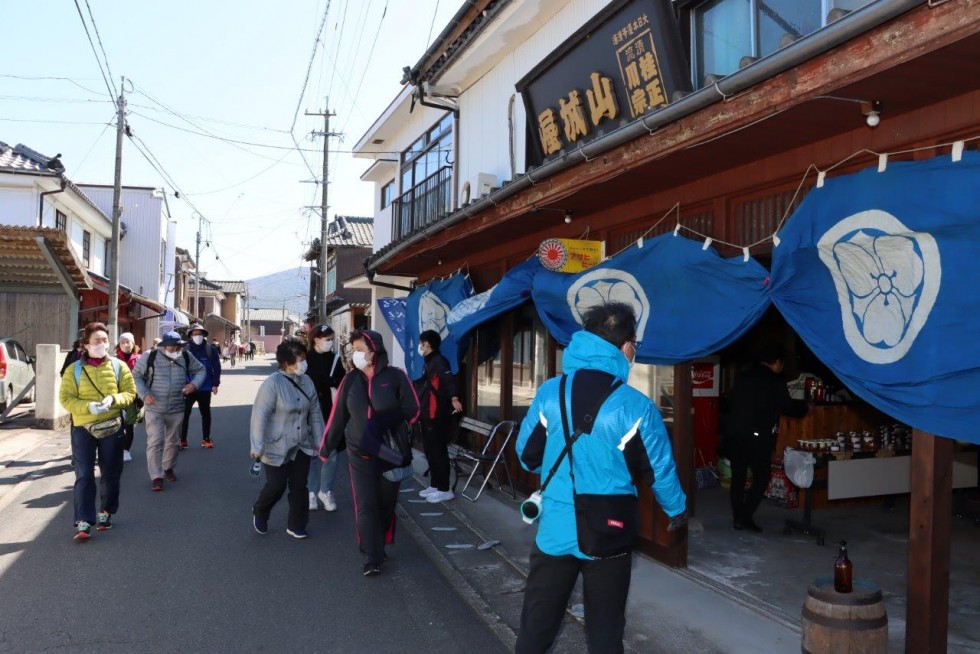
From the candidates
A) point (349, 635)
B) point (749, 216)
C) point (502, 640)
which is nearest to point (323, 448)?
point (349, 635)

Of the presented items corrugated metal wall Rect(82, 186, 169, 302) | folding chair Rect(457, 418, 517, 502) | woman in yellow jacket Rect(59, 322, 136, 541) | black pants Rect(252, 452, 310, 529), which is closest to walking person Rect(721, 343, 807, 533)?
folding chair Rect(457, 418, 517, 502)

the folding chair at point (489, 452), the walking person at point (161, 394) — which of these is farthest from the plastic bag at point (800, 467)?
the walking person at point (161, 394)

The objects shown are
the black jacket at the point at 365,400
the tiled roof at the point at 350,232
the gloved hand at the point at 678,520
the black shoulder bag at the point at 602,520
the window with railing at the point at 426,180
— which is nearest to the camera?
the black shoulder bag at the point at 602,520

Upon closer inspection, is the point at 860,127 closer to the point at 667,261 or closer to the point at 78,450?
the point at 667,261

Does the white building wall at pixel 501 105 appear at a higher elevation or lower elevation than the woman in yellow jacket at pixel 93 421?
higher

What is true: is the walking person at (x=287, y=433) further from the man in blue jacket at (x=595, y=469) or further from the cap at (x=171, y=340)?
the man in blue jacket at (x=595, y=469)

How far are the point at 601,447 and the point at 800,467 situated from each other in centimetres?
494

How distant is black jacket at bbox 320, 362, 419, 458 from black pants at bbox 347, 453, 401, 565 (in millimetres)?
130

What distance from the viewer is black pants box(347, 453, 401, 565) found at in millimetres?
5934

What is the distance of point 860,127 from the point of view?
442 cm

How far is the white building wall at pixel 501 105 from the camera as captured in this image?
9.46 meters

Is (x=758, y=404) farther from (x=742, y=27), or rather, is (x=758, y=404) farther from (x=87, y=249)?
(x=87, y=249)

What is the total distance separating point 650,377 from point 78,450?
5.55m

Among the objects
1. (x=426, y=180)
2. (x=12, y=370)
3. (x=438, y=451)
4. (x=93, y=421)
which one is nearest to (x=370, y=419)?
(x=93, y=421)
